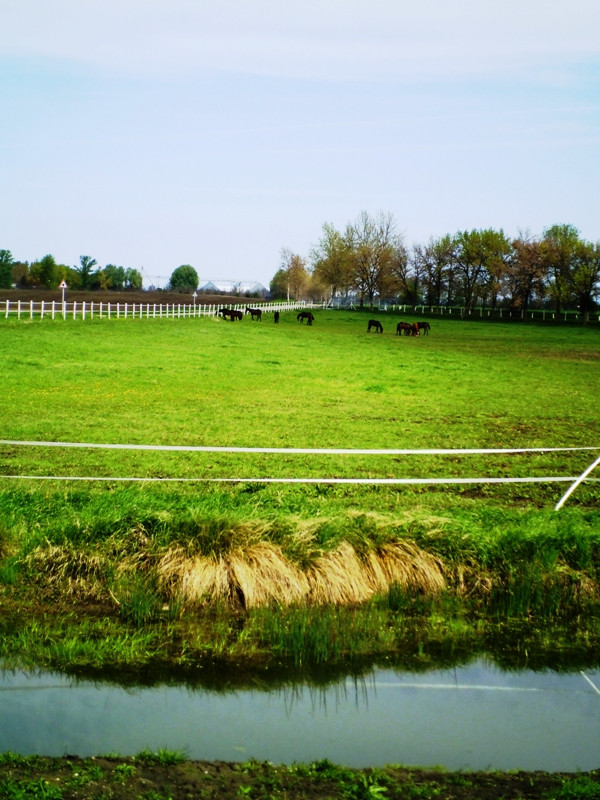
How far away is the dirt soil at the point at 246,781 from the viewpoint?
5.53 m

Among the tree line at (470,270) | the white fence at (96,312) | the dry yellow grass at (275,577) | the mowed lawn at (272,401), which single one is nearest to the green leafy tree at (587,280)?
the tree line at (470,270)

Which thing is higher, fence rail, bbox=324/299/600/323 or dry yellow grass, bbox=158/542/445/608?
fence rail, bbox=324/299/600/323

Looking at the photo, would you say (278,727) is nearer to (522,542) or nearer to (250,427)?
(522,542)

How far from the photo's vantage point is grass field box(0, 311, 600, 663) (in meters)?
9.56

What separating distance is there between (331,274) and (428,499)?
13023 cm

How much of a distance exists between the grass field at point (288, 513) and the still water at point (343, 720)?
0.77 m

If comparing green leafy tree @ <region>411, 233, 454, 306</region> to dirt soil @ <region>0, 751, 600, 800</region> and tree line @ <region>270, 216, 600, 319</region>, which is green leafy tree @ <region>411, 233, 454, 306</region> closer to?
tree line @ <region>270, 216, 600, 319</region>

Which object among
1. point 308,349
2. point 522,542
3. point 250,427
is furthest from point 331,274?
point 522,542

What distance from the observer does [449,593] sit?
393 inches

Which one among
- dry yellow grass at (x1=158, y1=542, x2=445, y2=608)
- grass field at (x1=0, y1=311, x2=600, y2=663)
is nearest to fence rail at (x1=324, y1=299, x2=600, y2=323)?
grass field at (x1=0, y1=311, x2=600, y2=663)

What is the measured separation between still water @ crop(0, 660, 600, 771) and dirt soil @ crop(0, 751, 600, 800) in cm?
30

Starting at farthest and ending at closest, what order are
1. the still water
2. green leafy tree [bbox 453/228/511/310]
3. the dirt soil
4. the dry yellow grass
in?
green leafy tree [bbox 453/228/511/310]
the dry yellow grass
the still water
the dirt soil

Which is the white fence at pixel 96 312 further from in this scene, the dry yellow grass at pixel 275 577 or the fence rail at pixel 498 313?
the dry yellow grass at pixel 275 577

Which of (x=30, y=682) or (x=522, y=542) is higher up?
(x=522, y=542)
